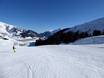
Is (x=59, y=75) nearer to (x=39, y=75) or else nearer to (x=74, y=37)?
(x=39, y=75)

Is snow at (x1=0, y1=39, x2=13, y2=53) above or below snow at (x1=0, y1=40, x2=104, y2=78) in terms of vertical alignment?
above

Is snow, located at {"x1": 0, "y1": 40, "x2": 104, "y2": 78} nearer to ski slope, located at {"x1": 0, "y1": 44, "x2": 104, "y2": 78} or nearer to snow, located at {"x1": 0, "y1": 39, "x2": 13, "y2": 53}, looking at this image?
ski slope, located at {"x1": 0, "y1": 44, "x2": 104, "y2": 78}

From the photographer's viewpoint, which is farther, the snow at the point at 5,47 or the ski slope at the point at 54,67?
the snow at the point at 5,47

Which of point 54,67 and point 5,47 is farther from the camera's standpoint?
point 5,47

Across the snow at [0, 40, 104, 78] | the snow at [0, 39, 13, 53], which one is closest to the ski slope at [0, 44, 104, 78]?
the snow at [0, 40, 104, 78]

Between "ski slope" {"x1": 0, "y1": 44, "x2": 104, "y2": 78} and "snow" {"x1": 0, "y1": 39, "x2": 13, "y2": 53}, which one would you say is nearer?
"ski slope" {"x1": 0, "y1": 44, "x2": 104, "y2": 78}

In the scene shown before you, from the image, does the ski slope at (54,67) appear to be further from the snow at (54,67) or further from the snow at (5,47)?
the snow at (5,47)

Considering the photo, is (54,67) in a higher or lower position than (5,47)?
lower

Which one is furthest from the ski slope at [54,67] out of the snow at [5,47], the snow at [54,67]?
the snow at [5,47]

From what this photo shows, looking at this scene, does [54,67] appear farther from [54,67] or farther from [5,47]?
[5,47]

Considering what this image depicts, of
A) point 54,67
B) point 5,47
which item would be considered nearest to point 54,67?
point 54,67

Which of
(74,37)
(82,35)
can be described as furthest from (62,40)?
(82,35)

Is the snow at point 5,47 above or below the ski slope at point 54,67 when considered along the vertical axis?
above

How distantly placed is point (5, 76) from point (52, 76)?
8.47 feet
